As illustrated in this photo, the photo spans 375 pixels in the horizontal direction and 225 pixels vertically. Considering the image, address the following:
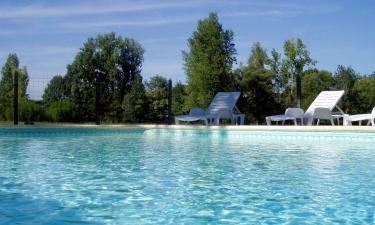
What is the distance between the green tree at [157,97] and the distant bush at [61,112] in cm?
326

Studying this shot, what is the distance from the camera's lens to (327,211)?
3.38m

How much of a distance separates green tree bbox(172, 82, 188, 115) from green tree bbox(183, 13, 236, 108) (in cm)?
124

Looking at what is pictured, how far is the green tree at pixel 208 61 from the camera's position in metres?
16.0

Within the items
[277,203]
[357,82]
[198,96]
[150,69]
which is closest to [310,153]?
[277,203]

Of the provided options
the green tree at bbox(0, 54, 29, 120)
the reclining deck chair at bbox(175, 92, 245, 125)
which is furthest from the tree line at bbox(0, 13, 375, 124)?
the reclining deck chair at bbox(175, 92, 245, 125)

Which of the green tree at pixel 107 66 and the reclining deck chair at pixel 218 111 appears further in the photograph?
the green tree at pixel 107 66

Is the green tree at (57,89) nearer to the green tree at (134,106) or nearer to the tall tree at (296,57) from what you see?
the green tree at (134,106)

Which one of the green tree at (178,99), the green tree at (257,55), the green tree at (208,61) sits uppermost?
the green tree at (257,55)

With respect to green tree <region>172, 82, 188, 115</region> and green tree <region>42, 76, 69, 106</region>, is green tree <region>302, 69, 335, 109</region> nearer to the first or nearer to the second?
green tree <region>172, 82, 188, 115</region>

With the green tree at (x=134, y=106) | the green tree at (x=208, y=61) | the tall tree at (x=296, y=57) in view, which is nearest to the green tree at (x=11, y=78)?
the green tree at (x=134, y=106)

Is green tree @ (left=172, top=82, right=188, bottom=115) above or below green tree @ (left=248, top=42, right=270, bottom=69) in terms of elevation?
below

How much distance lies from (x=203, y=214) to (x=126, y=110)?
14.7 metres

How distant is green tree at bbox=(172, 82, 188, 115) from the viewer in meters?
18.2

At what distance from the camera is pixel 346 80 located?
19.7 m
